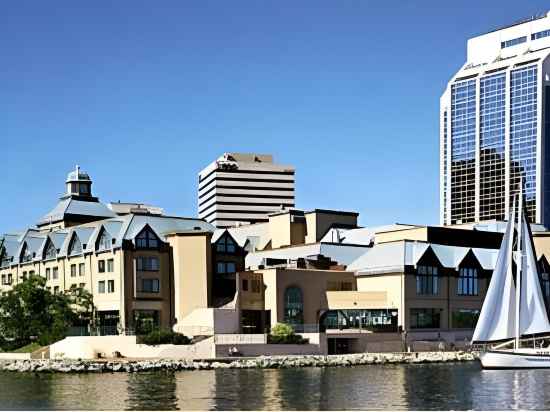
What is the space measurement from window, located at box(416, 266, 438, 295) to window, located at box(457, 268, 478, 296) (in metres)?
4.56

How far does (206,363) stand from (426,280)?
3905 centimetres

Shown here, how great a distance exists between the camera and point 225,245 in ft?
433

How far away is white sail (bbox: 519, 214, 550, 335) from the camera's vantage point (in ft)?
328

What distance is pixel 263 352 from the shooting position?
354 feet

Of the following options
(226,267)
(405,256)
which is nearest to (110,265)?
(226,267)

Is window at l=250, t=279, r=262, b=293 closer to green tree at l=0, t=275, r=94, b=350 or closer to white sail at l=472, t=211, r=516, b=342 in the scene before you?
green tree at l=0, t=275, r=94, b=350

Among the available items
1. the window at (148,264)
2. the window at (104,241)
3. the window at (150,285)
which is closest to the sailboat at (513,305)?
the window at (150,285)

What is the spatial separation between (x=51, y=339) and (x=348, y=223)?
60.4 m

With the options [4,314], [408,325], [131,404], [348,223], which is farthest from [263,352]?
[348,223]

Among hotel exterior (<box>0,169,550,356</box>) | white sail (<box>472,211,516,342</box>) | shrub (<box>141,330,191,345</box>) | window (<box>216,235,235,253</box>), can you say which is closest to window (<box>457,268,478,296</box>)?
hotel exterior (<box>0,169,550,356</box>)

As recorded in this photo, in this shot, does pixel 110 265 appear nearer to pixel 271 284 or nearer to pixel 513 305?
pixel 271 284

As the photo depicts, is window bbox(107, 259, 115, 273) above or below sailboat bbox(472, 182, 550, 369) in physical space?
above

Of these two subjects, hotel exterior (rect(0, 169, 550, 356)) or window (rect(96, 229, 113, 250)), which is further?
window (rect(96, 229, 113, 250))

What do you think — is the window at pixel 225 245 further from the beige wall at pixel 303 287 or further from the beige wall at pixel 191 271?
the beige wall at pixel 303 287
